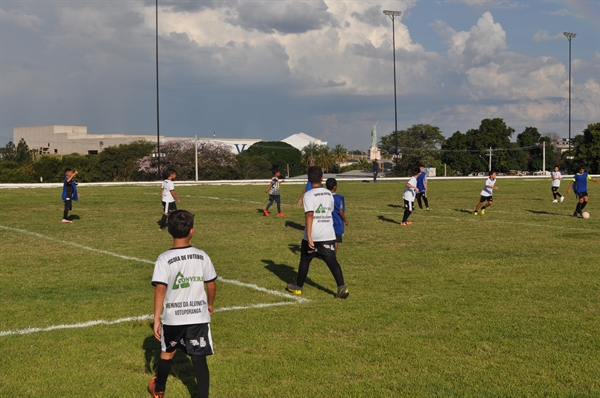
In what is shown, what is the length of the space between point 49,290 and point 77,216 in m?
13.9

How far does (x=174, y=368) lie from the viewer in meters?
6.56

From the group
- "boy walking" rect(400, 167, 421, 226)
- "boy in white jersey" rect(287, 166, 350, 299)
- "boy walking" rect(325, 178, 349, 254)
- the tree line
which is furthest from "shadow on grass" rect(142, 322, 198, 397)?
the tree line

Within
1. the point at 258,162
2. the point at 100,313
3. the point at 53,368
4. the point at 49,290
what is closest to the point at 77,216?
the point at 49,290

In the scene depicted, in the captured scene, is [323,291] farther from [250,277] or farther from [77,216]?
[77,216]

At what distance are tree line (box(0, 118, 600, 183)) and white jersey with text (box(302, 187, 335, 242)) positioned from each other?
6428cm

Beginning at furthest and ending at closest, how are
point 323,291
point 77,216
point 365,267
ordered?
1. point 77,216
2. point 365,267
3. point 323,291

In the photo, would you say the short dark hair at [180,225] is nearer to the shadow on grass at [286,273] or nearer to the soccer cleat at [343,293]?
the soccer cleat at [343,293]

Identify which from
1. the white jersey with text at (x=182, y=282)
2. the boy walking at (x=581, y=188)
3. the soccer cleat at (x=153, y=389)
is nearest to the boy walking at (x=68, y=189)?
the soccer cleat at (x=153, y=389)

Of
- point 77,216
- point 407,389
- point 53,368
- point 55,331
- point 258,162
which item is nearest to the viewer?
point 407,389

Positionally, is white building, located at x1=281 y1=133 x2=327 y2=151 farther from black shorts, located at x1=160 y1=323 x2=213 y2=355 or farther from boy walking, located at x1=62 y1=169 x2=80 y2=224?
black shorts, located at x1=160 y1=323 x2=213 y2=355

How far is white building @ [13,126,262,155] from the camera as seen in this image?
144 meters

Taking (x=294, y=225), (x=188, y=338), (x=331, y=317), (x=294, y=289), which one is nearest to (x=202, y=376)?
(x=188, y=338)

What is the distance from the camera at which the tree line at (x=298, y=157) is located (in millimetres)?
81500

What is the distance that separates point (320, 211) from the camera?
31.1 feet
